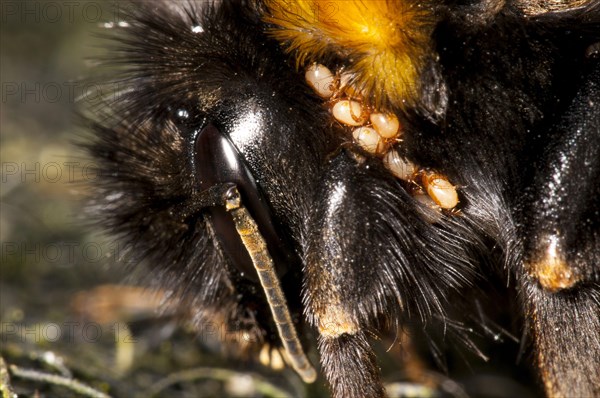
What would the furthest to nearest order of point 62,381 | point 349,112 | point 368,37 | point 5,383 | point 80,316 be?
point 80,316 → point 62,381 → point 5,383 → point 349,112 → point 368,37

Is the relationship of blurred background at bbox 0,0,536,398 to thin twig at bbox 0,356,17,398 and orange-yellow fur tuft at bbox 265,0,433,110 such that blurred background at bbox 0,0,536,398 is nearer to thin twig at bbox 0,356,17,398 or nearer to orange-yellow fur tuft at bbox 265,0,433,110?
thin twig at bbox 0,356,17,398

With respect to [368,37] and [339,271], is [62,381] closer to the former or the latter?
[339,271]

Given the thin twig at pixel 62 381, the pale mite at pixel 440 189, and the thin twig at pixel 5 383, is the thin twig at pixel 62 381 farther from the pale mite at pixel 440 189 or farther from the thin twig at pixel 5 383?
→ the pale mite at pixel 440 189

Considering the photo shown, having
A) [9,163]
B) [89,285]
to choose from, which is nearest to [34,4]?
[9,163]

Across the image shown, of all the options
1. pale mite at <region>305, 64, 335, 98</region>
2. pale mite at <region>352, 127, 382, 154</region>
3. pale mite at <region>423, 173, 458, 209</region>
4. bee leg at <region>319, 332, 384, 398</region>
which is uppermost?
pale mite at <region>305, 64, 335, 98</region>

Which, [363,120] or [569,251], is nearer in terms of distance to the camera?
[569,251]

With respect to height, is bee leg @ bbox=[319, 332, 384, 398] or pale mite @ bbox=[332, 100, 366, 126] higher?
pale mite @ bbox=[332, 100, 366, 126]

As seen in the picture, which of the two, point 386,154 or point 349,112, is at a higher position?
point 349,112

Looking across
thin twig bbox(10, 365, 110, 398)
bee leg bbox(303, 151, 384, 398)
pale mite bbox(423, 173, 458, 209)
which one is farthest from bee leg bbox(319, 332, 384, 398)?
thin twig bbox(10, 365, 110, 398)

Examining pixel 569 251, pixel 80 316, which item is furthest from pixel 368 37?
pixel 80 316
